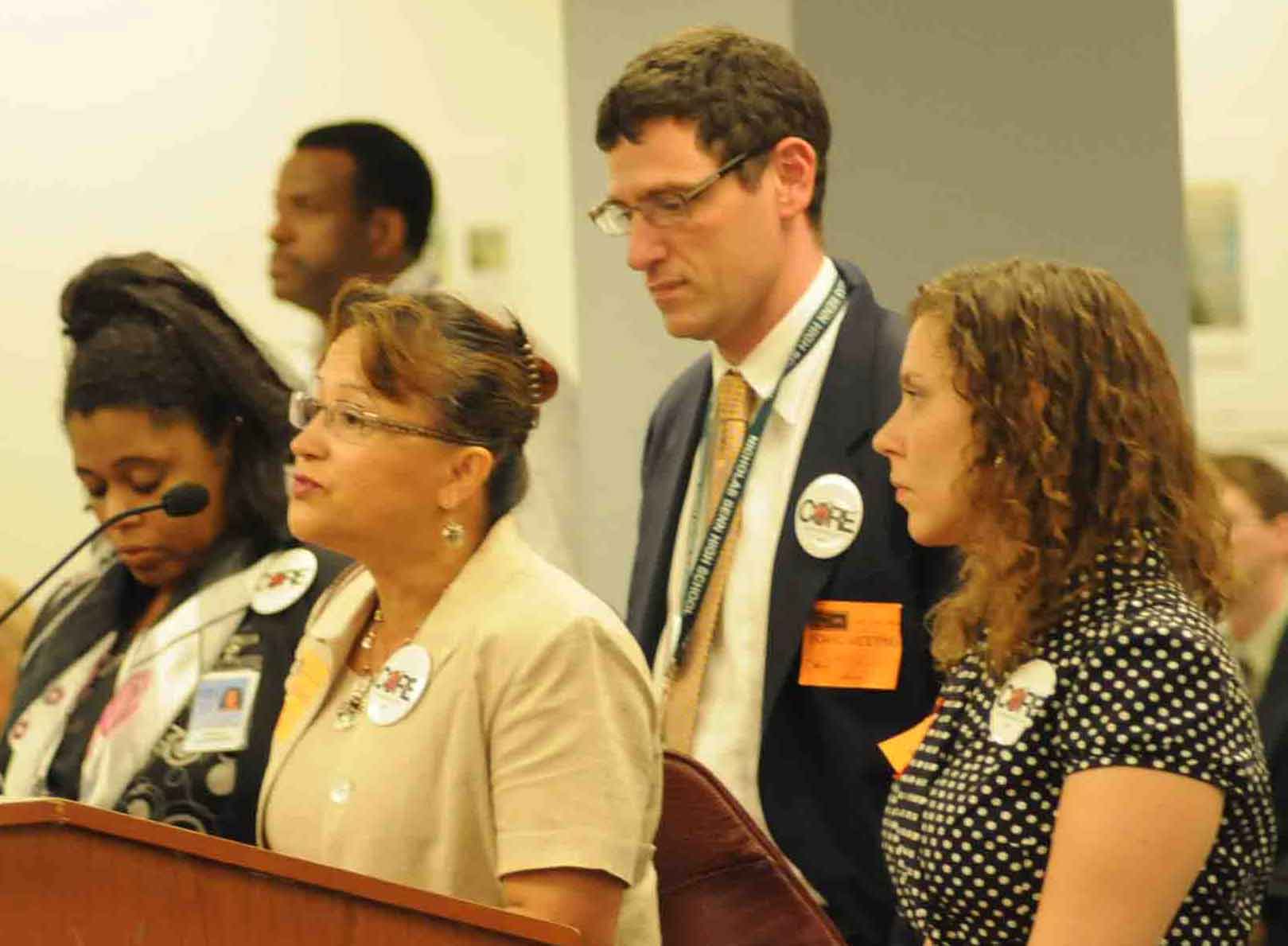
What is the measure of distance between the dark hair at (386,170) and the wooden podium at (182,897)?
2695mm

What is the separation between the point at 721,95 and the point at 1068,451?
1022 millimetres

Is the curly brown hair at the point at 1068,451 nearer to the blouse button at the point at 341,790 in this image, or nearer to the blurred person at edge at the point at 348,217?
the blouse button at the point at 341,790

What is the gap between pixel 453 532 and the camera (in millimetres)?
2379

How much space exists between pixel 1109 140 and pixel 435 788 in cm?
222

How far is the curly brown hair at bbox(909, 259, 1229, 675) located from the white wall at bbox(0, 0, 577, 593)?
116 inches

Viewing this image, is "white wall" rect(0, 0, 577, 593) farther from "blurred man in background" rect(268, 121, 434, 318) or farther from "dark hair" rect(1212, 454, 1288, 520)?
"dark hair" rect(1212, 454, 1288, 520)

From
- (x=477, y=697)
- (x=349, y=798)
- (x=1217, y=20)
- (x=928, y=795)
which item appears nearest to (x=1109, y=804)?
(x=928, y=795)

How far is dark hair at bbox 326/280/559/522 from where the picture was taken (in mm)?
2348

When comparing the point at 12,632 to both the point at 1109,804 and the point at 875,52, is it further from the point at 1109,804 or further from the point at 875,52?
the point at 1109,804

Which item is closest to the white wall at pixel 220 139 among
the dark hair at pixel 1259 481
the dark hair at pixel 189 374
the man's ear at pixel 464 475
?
the dark hair at pixel 1259 481

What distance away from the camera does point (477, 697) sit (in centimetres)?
222

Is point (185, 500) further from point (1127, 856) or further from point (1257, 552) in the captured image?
point (1257, 552)

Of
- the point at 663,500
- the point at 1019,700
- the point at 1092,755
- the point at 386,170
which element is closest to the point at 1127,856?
the point at 1092,755

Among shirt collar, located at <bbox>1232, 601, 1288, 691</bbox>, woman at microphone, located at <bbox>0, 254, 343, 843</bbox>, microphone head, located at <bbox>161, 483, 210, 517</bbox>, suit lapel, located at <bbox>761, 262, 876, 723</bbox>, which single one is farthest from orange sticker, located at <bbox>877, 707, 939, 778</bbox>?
shirt collar, located at <bbox>1232, 601, 1288, 691</bbox>
